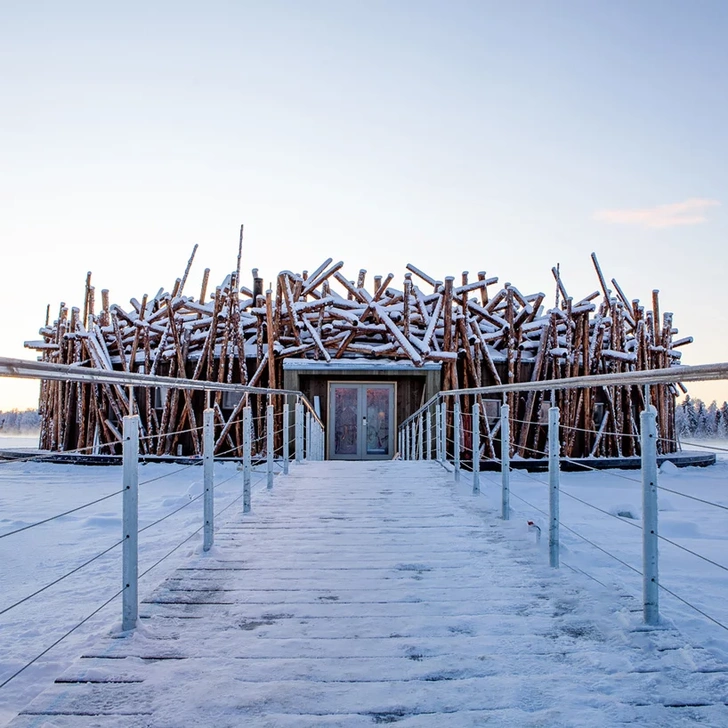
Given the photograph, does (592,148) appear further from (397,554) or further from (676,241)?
(397,554)

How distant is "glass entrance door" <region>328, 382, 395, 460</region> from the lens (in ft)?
48.5

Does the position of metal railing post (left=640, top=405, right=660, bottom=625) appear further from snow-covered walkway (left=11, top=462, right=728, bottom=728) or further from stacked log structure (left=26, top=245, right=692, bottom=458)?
stacked log structure (left=26, top=245, right=692, bottom=458)

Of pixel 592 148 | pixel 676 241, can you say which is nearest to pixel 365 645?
pixel 592 148

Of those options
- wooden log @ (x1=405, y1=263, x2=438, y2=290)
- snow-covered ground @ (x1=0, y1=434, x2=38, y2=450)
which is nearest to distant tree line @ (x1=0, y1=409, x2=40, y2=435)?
snow-covered ground @ (x1=0, y1=434, x2=38, y2=450)

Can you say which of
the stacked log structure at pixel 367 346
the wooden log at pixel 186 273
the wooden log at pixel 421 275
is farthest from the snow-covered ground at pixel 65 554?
the wooden log at pixel 421 275

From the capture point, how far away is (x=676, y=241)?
11.8 metres

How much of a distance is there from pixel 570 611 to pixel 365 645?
111cm

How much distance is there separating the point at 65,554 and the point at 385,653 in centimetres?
530

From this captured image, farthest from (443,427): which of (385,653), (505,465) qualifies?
(385,653)

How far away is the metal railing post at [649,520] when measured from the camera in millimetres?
2781

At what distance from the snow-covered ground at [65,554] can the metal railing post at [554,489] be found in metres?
2.33

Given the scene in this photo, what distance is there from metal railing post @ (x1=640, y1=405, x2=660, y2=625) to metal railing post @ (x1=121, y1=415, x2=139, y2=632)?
7.80 ft

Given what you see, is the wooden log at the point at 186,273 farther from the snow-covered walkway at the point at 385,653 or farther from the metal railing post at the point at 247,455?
the snow-covered walkway at the point at 385,653

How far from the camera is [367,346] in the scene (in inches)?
563
